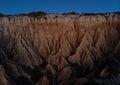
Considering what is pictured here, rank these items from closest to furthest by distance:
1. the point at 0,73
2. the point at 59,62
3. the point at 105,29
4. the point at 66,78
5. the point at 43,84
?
the point at 0,73
the point at 43,84
the point at 66,78
the point at 59,62
the point at 105,29

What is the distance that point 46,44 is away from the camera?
254 feet

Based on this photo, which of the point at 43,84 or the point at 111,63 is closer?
the point at 43,84

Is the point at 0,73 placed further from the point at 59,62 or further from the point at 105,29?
the point at 105,29

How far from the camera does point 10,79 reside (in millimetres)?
53688

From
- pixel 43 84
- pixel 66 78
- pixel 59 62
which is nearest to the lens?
pixel 43 84

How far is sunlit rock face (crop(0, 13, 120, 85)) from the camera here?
69188 mm

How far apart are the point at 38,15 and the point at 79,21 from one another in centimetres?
725

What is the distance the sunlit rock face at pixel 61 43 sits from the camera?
69.2 metres

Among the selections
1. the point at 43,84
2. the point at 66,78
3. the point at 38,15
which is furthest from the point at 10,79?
the point at 38,15

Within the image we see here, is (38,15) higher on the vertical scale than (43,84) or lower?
higher

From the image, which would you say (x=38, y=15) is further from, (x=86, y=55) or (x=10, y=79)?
(x=10, y=79)

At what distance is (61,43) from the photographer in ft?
254

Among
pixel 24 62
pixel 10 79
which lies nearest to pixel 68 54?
pixel 24 62

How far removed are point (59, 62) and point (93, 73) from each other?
7.24m
